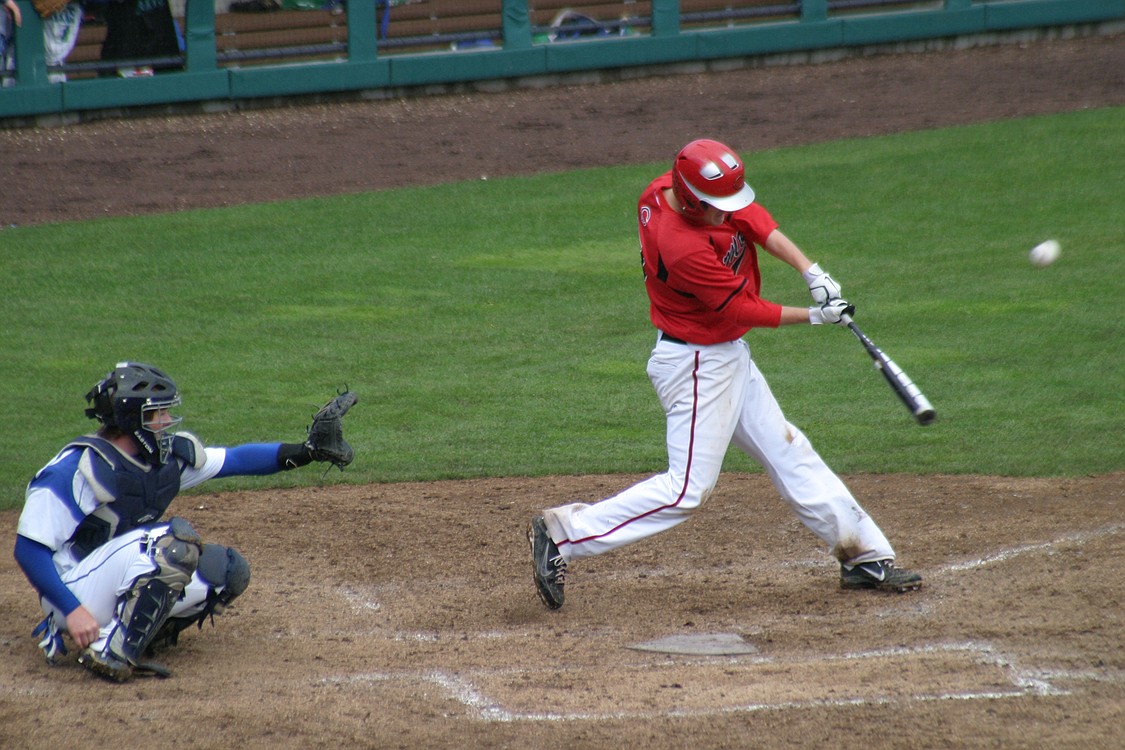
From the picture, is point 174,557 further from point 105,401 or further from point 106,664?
point 105,401

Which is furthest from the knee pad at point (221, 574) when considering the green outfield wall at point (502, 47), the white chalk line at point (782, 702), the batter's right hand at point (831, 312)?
the green outfield wall at point (502, 47)

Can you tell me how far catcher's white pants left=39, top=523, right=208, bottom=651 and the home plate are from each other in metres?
1.53

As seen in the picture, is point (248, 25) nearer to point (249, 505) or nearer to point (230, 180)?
point (230, 180)

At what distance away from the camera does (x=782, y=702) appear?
12.3 feet

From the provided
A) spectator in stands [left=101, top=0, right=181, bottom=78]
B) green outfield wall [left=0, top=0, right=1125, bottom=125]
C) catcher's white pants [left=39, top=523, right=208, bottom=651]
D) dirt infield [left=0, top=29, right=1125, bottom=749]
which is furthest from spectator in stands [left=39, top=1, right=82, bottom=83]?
catcher's white pants [left=39, top=523, right=208, bottom=651]

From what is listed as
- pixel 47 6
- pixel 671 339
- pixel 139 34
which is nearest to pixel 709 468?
pixel 671 339

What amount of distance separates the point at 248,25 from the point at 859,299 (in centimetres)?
833

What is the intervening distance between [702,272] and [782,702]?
4.77ft

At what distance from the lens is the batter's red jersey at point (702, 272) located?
14.6 feet

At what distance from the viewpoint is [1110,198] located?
462 inches

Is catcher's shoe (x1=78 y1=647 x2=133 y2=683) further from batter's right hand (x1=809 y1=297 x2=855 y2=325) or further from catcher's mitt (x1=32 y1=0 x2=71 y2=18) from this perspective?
catcher's mitt (x1=32 y1=0 x2=71 y2=18)

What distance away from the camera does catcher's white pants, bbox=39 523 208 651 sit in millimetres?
4105

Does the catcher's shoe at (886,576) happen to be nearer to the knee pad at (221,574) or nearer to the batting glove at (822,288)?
the batting glove at (822,288)

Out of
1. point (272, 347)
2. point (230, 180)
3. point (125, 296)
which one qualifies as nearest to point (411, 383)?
point (272, 347)
